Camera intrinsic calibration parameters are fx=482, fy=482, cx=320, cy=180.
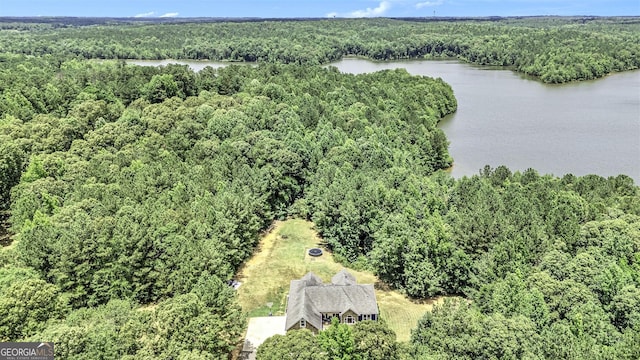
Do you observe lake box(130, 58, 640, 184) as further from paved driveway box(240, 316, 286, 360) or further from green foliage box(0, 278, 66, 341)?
green foliage box(0, 278, 66, 341)

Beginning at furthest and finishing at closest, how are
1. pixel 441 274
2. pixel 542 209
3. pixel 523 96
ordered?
pixel 523 96 → pixel 542 209 → pixel 441 274

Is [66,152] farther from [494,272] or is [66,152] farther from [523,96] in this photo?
[523,96]

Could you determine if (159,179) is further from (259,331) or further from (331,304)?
(331,304)

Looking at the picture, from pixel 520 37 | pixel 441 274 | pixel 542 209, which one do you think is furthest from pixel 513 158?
pixel 520 37

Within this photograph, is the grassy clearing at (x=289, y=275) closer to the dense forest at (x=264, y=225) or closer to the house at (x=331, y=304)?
the dense forest at (x=264, y=225)

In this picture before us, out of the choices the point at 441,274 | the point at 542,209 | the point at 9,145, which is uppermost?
the point at 9,145

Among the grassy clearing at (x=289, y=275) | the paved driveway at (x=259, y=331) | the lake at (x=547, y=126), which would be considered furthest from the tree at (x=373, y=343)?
the lake at (x=547, y=126)
